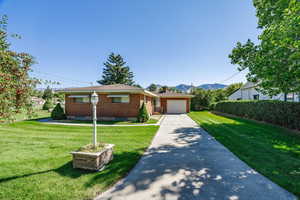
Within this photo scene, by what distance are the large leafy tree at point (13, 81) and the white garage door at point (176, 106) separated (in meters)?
17.7

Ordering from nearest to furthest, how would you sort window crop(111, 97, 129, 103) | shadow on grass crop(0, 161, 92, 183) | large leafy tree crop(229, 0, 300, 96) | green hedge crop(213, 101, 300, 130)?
shadow on grass crop(0, 161, 92, 183), large leafy tree crop(229, 0, 300, 96), green hedge crop(213, 101, 300, 130), window crop(111, 97, 129, 103)

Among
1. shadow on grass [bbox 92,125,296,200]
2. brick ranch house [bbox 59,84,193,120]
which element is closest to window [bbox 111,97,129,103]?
brick ranch house [bbox 59,84,193,120]

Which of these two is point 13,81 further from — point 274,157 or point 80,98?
point 80,98

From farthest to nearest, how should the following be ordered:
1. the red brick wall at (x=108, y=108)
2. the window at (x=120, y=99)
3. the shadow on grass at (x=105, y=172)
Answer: the window at (x=120, y=99), the red brick wall at (x=108, y=108), the shadow on grass at (x=105, y=172)

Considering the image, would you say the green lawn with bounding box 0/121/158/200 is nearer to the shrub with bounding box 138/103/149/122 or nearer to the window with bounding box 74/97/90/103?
the shrub with bounding box 138/103/149/122

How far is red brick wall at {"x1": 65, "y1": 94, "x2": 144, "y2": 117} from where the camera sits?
38.9 feet

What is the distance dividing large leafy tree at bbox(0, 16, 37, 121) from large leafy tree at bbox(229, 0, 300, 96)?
6844 mm

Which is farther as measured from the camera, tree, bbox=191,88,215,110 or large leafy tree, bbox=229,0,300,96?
tree, bbox=191,88,215,110

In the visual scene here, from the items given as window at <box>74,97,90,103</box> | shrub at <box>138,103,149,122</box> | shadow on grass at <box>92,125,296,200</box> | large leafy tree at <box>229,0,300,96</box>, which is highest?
large leafy tree at <box>229,0,300,96</box>

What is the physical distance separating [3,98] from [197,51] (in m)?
14.7

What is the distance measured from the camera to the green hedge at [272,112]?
7.39m

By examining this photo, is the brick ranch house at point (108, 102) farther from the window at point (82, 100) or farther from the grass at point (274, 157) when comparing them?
the grass at point (274, 157)

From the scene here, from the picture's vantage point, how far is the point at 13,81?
2580mm

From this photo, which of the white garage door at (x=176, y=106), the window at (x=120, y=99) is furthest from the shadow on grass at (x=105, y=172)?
the white garage door at (x=176, y=106)
